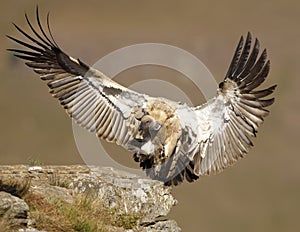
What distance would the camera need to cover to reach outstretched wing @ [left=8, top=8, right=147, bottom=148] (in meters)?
13.5

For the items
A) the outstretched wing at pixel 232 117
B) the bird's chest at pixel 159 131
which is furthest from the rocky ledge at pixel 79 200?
the outstretched wing at pixel 232 117

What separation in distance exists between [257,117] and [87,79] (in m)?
3.33

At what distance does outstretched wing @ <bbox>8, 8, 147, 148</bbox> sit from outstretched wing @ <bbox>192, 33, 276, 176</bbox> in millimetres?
1292

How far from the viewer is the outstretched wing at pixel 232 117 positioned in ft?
42.9

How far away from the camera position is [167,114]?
12.5m

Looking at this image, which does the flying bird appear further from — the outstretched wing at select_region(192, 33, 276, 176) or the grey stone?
the grey stone

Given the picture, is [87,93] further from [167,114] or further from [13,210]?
[13,210]

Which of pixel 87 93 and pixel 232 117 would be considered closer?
pixel 232 117

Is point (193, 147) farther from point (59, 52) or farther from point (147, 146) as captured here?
point (59, 52)

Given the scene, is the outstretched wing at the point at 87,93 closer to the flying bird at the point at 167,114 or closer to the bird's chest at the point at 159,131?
the flying bird at the point at 167,114

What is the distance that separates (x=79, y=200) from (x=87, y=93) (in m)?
5.28

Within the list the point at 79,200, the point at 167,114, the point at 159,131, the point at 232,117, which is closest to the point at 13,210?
the point at 79,200

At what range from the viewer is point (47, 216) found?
28.0ft

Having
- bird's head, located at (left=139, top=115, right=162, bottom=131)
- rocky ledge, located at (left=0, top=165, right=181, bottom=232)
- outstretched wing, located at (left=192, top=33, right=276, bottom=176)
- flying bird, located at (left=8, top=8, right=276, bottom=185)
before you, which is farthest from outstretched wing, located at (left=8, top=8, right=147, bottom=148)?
rocky ledge, located at (left=0, top=165, right=181, bottom=232)
